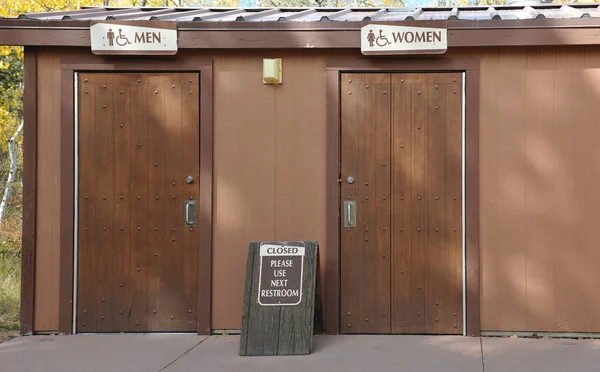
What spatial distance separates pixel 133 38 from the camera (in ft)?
19.5

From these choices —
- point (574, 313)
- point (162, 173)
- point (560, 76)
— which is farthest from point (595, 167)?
point (162, 173)

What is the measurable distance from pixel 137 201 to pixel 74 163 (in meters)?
0.69

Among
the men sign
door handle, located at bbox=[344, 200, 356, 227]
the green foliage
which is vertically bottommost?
the green foliage

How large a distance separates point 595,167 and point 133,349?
4.43 meters

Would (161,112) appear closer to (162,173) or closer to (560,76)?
(162,173)

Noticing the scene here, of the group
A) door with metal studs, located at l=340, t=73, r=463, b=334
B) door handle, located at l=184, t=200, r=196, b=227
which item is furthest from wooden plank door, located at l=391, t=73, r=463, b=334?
door handle, located at l=184, t=200, r=196, b=227

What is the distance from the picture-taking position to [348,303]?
19.8 feet

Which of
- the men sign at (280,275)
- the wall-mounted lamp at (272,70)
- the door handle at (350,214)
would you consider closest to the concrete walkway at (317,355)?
the men sign at (280,275)

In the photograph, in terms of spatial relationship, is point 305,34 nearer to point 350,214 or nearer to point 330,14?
point 330,14

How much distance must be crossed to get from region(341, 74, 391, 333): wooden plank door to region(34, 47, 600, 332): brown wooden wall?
0.25m

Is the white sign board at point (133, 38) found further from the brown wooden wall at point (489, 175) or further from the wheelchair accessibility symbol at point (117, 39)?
the brown wooden wall at point (489, 175)

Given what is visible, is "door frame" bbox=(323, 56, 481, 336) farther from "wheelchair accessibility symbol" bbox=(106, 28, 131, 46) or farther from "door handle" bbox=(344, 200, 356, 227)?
"wheelchair accessibility symbol" bbox=(106, 28, 131, 46)

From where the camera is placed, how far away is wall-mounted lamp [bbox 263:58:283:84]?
19.7 feet

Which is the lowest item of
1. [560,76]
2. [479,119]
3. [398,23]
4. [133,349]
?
[133,349]
